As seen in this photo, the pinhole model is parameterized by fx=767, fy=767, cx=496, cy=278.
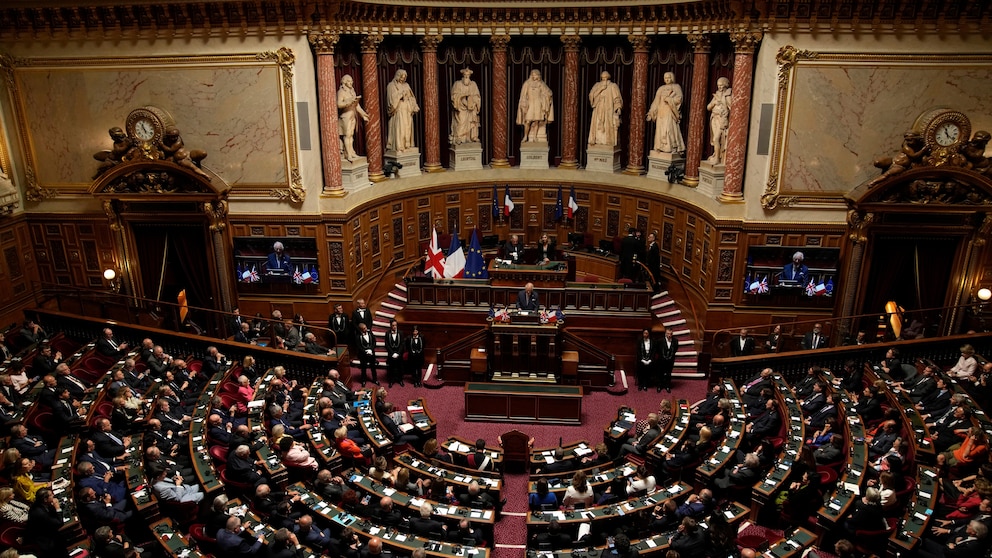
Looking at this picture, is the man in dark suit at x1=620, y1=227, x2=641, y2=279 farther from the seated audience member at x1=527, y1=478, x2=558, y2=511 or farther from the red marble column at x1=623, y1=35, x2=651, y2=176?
the seated audience member at x1=527, y1=478, x2=558, y2=511

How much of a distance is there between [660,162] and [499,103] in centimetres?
564

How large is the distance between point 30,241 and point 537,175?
49.6 ft

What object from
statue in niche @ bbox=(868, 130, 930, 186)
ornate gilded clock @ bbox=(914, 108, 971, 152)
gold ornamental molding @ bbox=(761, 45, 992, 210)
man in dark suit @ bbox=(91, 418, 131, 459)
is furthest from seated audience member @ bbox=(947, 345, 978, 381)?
man in dark suit @ bbox=(91, 418, 131, 459)

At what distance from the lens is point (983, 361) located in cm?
1658

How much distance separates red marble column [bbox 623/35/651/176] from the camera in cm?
2358

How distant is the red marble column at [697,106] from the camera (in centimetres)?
2194

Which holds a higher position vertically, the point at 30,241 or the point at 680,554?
the point at 30,241

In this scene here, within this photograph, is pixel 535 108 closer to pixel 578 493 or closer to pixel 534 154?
pixel 534 154

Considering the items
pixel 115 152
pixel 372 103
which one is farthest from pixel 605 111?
pixel 115 152

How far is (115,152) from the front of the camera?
1967 centimetres

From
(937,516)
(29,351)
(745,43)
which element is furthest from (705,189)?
(29,351)

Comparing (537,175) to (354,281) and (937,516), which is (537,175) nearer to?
(354,281)

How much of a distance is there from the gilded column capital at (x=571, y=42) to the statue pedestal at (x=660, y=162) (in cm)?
412

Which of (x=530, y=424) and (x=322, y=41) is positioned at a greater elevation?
(x=322, y=41)
